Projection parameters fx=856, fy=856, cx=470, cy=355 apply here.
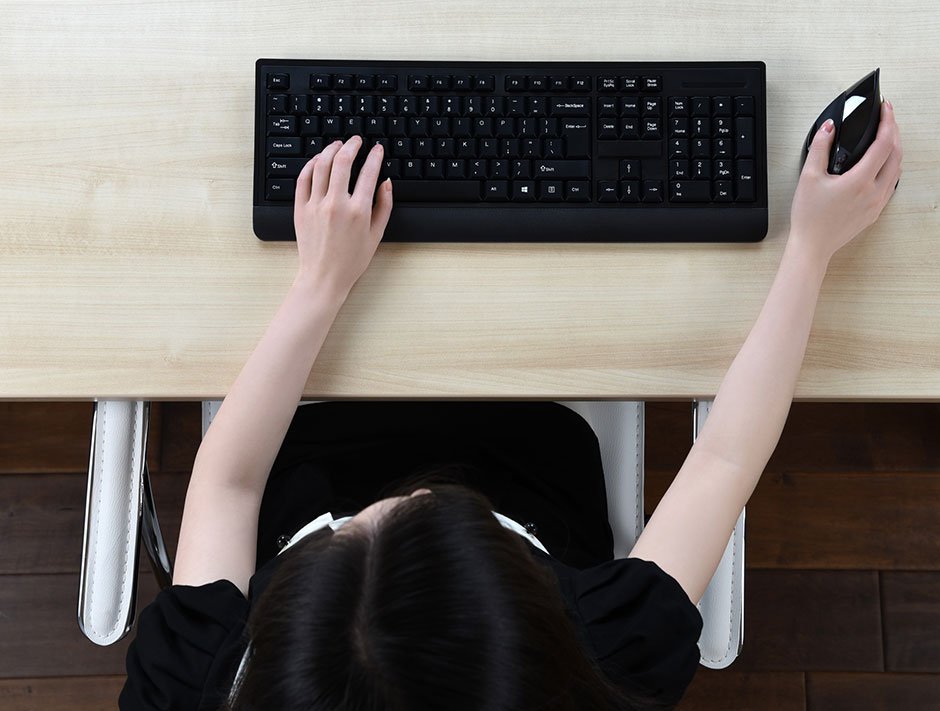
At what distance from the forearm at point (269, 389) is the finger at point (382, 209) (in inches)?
2.8

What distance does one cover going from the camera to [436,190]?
760 mm

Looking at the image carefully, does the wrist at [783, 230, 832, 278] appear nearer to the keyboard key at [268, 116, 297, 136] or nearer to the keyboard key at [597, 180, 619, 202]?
the keyboard key at [597, 180, 619, 202]

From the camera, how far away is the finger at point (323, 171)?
0.75 metres

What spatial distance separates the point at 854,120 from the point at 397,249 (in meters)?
0.41

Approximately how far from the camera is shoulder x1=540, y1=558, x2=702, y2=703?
67 cm

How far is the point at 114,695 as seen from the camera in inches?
52.0

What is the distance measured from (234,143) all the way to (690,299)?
439 mm

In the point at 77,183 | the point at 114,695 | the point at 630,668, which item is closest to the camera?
the point at 630,668

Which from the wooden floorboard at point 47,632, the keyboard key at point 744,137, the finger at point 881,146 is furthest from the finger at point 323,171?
the wooden floorboard at point 47,632

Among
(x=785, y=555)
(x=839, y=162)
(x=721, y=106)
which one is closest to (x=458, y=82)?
(x=721, y=106)

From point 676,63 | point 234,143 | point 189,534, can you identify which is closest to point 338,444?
point 189,534

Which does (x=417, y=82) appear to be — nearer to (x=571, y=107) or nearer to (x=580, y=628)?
(x=571, y=107)

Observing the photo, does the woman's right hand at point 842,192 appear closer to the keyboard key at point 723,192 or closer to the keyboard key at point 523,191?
the keyboard key at point 723,192

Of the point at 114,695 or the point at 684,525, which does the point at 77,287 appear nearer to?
the point at 684,525
